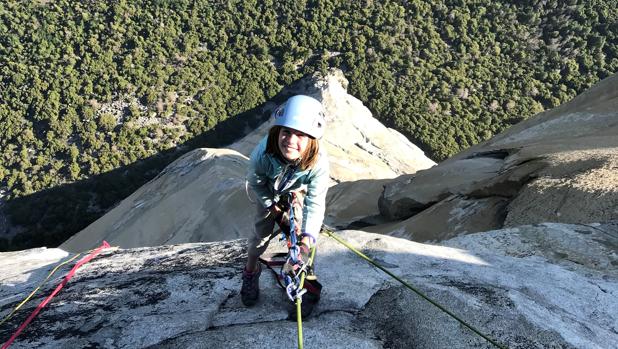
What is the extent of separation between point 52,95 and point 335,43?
146 feet

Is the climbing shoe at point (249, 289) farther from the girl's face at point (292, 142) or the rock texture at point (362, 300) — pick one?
the girl's face at point (292, 142)

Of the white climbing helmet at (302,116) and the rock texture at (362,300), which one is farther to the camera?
the rock texture at (362,300)

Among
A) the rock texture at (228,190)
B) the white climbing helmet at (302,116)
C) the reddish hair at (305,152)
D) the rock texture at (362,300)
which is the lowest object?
the rock texture at (228,190)

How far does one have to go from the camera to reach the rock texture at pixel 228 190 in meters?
24.8

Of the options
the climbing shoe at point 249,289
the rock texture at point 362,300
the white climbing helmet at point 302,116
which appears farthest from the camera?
the climbing shoe at point 249,289

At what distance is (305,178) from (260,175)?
599 mm

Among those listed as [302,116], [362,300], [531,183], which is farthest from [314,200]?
[531,183]

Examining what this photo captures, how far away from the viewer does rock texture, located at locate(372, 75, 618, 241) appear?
10312mm

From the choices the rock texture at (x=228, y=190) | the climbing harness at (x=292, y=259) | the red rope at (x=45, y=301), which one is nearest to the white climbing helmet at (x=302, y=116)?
the climbing harness at (x=292, y=259)

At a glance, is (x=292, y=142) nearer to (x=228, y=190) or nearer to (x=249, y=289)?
(x=249, y=289)

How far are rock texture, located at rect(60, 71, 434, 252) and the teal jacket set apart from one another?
42.7ft

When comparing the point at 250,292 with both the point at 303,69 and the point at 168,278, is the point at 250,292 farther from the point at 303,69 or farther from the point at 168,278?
the point at 303,69

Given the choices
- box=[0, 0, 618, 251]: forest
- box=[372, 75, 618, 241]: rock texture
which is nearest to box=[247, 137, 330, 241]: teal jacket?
box=[372, 75, 618, 241]: rock texture

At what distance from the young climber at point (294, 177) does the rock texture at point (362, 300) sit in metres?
0.85
